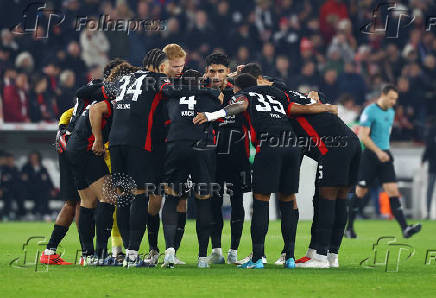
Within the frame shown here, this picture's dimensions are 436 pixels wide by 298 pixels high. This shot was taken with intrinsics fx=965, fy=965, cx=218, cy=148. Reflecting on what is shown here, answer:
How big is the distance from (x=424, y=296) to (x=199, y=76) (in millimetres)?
3551

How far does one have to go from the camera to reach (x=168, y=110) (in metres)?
9.97

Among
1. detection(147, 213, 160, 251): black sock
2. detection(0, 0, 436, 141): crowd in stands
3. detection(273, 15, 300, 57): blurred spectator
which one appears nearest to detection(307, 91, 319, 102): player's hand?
detection(147, 213, 160, 251): black sock

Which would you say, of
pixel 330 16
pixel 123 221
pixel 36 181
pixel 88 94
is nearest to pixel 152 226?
pixel 123 221

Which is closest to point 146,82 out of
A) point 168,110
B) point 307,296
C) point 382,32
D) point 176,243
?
point 168,110

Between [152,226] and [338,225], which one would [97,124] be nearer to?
[152,226]

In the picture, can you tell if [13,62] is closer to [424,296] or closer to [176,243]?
[176,243]

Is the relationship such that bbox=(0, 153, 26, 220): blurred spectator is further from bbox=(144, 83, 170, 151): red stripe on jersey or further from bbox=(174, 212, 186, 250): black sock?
bbox=(144, 83, 170, 151): red stripe on jersey

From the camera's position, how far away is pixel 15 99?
829 inches

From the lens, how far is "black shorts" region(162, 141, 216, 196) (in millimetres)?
9781

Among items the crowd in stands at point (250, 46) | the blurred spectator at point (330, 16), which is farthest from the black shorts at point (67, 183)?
the blurred spectator at point (330, 16)

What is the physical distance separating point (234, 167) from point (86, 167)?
1.76 metres

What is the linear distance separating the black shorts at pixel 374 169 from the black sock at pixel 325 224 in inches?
219

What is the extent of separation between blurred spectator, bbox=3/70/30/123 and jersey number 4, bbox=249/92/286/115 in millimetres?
11871

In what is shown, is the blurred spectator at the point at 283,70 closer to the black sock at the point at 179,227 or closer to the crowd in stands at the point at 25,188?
the crowd in stands at the point at 25,188
